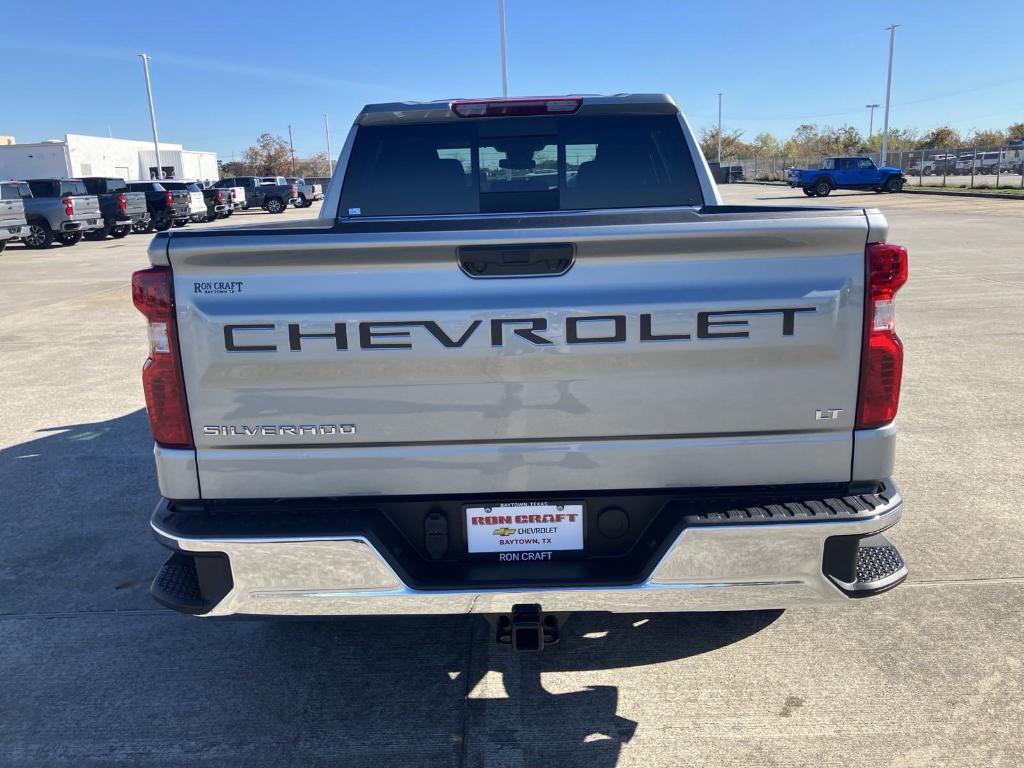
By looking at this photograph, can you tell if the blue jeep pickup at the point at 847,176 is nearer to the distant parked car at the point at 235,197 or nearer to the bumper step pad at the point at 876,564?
the distant parked car at the point at 235,197

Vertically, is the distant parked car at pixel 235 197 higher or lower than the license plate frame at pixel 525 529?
higher

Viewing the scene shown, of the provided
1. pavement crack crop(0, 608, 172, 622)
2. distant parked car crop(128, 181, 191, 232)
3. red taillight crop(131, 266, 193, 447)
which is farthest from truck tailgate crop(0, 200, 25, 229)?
red taillight crop(131, 266, 193, 447)

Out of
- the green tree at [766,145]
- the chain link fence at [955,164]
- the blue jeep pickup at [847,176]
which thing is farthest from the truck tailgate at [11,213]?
the green tree at [766,145]

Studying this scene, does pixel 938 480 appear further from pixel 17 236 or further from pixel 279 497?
pixel 17 236

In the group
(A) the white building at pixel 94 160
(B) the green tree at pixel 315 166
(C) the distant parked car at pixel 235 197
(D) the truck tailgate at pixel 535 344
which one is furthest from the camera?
(B) the green tree at pixel 315 166

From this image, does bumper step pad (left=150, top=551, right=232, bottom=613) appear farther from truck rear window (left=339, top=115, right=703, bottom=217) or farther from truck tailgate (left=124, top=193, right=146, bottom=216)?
truck tailgate (left=124, top=193, right=146, bottom=216)

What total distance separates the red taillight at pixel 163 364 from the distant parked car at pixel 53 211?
80.1 feet

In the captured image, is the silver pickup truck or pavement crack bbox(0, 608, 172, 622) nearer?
the silver pickup truck

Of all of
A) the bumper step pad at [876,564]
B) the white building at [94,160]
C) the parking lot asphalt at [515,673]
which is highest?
the white building at [94,160]

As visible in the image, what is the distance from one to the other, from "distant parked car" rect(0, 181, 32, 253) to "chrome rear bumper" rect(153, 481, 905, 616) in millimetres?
23206

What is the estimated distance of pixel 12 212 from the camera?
21938 millimetres

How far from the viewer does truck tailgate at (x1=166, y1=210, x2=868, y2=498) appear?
2.37 metres

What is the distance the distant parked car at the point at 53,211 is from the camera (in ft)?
77.0

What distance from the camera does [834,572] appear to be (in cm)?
252
